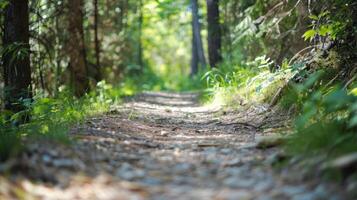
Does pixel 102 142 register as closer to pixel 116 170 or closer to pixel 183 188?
pixel 116 170

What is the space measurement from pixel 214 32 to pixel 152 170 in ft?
39.3

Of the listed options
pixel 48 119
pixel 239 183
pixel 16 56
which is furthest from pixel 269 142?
pixel 16 56

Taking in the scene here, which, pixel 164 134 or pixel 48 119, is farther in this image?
pixel 48 119

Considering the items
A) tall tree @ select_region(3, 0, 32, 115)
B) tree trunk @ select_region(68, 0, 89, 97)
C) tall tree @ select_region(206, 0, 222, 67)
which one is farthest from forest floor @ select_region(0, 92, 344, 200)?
tall tree @ select_region(206, 0, 222, 67)

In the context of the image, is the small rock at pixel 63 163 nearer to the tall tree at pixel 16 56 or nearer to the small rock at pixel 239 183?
the small rock at pixel 239 183

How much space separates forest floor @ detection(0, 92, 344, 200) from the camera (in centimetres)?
292

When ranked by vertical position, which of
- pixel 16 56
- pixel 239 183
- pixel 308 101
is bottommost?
pixel 239 183

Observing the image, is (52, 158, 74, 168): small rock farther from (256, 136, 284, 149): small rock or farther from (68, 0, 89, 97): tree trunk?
(68, 0, 89, 97): tree trunk

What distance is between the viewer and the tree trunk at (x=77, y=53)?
1116 centimetres

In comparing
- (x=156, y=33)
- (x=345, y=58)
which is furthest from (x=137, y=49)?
(x=345, y=58)

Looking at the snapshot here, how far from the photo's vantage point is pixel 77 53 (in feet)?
37.1

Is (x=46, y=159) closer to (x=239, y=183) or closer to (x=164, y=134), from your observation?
A: (x=239, y=183)

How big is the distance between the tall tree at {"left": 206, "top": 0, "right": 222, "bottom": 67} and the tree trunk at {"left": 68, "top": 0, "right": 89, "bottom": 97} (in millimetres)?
4859

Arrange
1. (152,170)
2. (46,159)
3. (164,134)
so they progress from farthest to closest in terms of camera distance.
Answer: (164,134) → (152,170) → (46,159)
